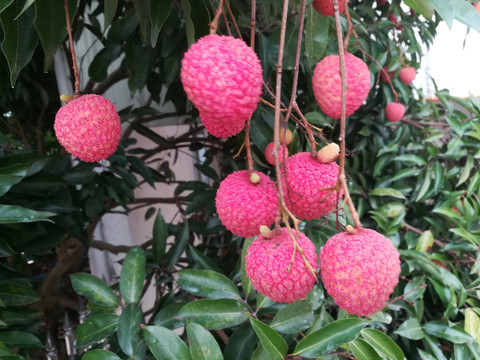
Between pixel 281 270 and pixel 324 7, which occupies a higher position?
pixel 324 7

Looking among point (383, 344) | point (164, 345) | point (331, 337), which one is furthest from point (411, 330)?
point (164, 345)

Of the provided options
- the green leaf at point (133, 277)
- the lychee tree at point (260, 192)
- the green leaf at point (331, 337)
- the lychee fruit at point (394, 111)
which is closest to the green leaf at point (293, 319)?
the lychee tree at point (260, 192)

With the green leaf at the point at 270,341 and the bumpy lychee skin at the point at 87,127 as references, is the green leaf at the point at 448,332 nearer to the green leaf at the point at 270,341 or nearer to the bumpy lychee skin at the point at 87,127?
the green leaf at the point at 270,341

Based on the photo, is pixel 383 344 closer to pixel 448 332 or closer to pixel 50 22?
pixel 448 332

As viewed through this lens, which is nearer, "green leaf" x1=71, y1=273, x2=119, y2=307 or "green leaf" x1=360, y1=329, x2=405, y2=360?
"green leaf" x1=360, y1=329, x2=405, y2=360

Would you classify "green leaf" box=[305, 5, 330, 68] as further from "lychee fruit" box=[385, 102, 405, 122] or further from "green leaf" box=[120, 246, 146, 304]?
"lychee fruit" box=[385, 102, 405, 122]

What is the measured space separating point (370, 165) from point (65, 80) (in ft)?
3.72

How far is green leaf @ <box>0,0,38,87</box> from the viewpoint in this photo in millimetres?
406

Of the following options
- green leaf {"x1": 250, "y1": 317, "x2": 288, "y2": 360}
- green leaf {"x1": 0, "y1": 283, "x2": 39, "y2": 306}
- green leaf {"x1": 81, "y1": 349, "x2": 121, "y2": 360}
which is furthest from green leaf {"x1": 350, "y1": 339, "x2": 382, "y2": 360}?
green leaf {"x1": 0, "y1": 283, "x2": 39, "y2": 306}

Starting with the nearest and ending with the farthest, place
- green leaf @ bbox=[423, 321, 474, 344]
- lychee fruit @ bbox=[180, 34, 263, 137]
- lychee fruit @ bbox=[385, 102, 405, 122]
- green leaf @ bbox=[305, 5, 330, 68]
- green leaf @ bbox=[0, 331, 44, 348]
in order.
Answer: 1. lychee fruit @ bbox=[180, 34, 263, 137]
2. green leaf @ bbox=[305, 5, 330, 68]
3. green leaf @ bbox=[0, 331, 44, 348]
4. green leaf @ bbox=[423, 321, 474, 344]
5. lychee fruit @ bbox=[385, 102, 405, 122]

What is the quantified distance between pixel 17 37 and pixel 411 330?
0.88m

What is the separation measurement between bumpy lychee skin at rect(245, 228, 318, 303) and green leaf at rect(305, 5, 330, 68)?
0.29 m

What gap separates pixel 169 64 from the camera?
2.51 feet

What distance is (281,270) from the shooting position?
335 mm
